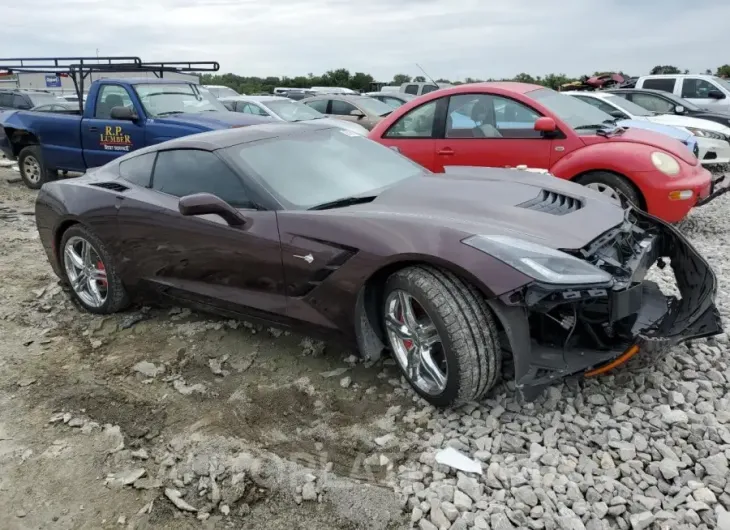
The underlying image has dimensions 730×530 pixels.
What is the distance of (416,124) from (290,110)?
5.81 meters

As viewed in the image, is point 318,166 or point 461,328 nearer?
point 461,328

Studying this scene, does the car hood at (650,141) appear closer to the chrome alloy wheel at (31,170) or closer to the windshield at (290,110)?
the windshield at (290,110)

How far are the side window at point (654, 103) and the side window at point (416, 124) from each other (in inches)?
253

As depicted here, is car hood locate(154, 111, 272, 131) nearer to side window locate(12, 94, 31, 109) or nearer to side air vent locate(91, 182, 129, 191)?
side air vent locate(91, 182, 129, 191)

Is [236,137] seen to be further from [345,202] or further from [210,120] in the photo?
[210,120]

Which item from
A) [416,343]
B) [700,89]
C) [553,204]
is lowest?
[416,343]

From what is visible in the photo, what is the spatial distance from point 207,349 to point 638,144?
445cm

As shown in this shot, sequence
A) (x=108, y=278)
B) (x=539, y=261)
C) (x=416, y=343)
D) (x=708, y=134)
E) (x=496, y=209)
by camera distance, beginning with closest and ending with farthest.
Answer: (x=539, y=261) < (x=416, y=343) < (x=496, y=209) < (x=108, y=278) < (x=708, y=134)

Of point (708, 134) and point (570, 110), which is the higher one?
point (570, 110)

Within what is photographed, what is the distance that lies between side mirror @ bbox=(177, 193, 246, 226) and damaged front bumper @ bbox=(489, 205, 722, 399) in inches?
62.2

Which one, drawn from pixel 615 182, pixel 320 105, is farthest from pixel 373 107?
pixel 615 182

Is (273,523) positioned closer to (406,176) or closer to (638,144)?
(406,176)

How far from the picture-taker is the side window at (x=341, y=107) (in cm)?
1310

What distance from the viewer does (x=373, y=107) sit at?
43.1 ft
